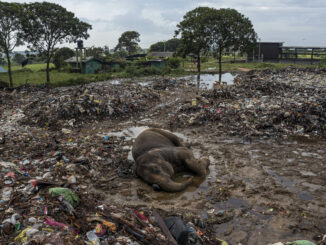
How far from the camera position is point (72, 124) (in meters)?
9.48

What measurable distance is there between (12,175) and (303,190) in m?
5.36

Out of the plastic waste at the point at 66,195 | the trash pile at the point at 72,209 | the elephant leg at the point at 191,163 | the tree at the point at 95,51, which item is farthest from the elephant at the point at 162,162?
the tree at the point at 95,51

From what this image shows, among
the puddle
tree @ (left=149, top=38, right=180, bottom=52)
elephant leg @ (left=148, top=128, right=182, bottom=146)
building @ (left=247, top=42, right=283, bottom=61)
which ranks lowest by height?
elephant leg @ (left=148, top=128, right=182, bottom=146)

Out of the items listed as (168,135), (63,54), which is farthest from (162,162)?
(63,54)

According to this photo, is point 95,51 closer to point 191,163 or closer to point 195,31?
point 195,31

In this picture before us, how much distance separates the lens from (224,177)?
5.35 meters

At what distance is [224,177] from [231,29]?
17.0 metres

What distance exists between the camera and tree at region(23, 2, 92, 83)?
813 inches

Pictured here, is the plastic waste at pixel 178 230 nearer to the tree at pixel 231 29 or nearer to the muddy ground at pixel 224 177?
the muddy ground at pixel 224 177

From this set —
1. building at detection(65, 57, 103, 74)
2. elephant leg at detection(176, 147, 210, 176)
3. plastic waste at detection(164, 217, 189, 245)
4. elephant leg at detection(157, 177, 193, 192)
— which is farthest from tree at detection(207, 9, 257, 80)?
plastic waste at detection(164, 217, 189, 245)

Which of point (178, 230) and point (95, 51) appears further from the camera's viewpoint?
point (95, 51)

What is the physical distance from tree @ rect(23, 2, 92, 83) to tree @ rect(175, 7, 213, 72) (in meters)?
9.50

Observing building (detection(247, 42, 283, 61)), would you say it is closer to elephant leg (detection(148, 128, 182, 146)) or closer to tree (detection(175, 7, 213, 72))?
tree (detection(175, 7, 213, 72))

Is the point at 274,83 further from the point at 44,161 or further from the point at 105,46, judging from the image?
the point at 105,46
